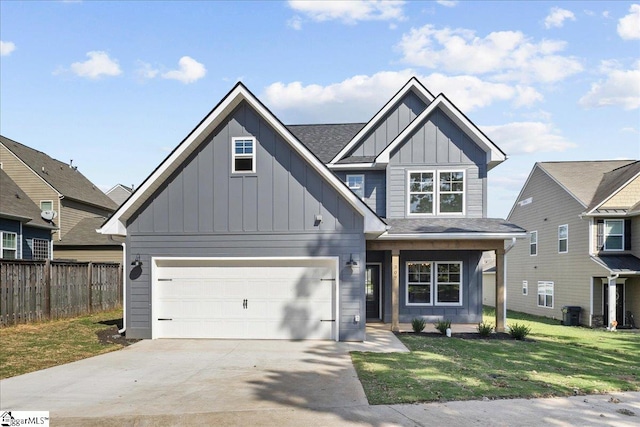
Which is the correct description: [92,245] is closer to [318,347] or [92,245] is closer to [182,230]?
[182,230]

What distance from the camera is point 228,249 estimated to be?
11.6 meters

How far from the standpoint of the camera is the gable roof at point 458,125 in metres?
14.2

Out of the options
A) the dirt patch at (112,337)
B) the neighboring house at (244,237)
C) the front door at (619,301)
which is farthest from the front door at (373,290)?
the front door at (619,301)

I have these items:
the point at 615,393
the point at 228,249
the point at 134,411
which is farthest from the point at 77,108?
the point at 615,393

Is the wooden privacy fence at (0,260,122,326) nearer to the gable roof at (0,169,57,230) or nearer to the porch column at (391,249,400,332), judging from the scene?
the gable roof at (0,169,57,230)

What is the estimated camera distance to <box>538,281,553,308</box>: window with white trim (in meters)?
21.5

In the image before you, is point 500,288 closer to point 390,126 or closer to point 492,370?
point 492,370

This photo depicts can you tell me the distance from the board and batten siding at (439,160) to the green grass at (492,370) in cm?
474

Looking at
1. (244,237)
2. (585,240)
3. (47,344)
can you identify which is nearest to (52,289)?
(47,344)

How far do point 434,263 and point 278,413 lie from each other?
10.6 meters

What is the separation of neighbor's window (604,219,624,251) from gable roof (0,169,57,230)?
25.1 metres

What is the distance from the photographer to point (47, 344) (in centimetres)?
1041

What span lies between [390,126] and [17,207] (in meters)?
16.6

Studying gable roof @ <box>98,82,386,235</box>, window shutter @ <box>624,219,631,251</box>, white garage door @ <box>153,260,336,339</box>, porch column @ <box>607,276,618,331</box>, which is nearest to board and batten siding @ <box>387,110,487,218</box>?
gable roof @ <box>98,82,386,235</box>
